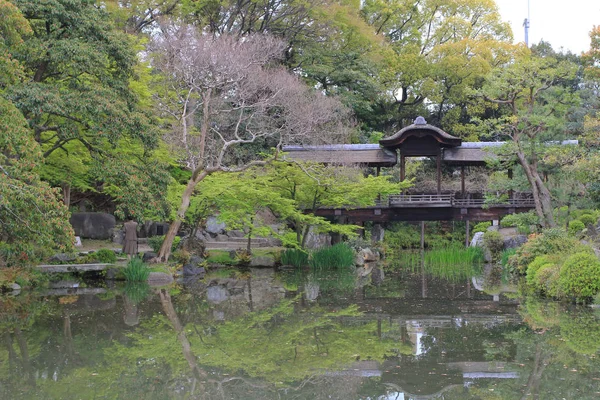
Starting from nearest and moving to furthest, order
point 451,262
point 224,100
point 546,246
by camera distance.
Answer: point 546,246, point 451,262, point 224,100

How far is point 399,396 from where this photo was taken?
5.70 metres

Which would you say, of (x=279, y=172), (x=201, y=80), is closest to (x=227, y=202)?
(x=279, y=172)

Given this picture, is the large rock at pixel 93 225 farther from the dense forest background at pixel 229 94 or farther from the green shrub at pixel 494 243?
the green shrub at pixel 494 243

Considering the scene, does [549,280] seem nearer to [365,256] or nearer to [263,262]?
[263,262]

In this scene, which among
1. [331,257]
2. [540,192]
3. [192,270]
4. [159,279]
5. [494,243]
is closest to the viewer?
[159,279]

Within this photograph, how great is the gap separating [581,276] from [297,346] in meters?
5.58

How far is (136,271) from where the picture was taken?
47.4 feet

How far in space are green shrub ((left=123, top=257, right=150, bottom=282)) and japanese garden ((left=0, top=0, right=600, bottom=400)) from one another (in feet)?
0.33

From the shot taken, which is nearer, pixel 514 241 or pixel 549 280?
pixel 549 280

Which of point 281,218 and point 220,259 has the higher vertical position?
point 281,218

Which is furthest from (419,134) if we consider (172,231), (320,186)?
(172,231)

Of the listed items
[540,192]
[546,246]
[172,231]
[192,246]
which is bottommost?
[192,246]

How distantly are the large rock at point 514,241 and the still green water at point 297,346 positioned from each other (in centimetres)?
727

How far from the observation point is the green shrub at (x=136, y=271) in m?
14.5
